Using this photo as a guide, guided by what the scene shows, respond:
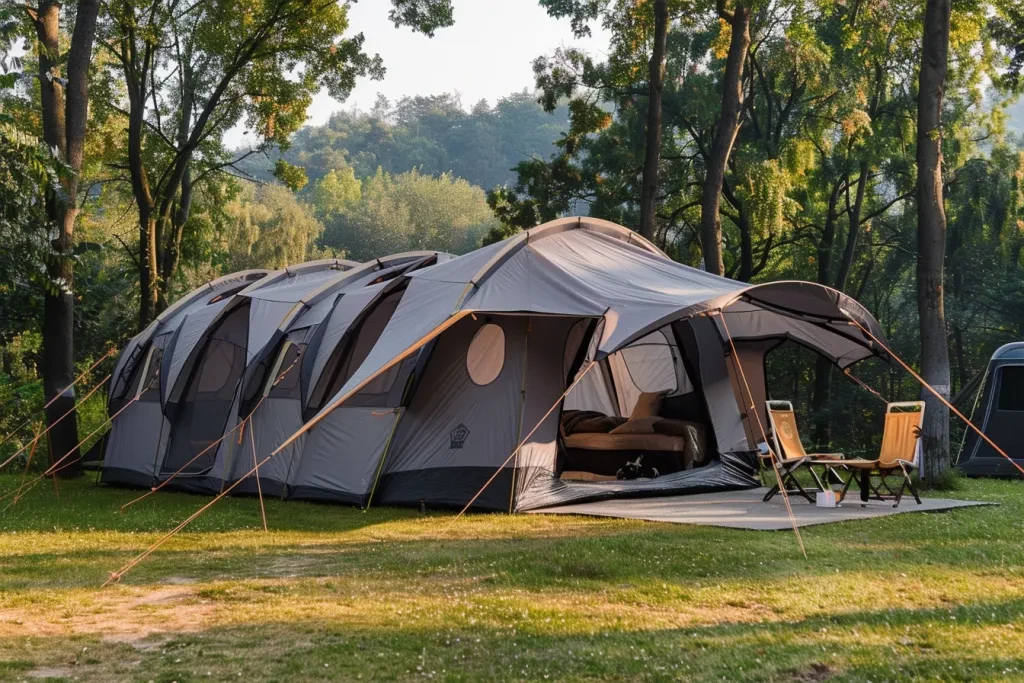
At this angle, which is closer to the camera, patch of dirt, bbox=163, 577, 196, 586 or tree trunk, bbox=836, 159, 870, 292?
patch of dirt, bbox=163, 577, 196, 586

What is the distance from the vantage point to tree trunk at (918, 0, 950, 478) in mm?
11984

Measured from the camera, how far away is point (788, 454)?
33.8 feet

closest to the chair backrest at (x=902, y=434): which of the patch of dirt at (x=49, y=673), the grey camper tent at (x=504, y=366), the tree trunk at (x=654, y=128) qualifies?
the grey camper tent at (x=504, y=366)

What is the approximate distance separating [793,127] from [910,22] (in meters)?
10.5

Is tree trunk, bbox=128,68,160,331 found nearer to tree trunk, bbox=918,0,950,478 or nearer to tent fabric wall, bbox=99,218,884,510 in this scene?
tent fabric wall, bbox=99,218,884,510

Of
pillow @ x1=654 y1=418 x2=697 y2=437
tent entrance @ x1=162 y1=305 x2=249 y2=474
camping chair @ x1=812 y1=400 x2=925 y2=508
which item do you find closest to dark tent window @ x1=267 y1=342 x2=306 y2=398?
tent entrance @ x1=162 y1=305 x2=249 y2=474

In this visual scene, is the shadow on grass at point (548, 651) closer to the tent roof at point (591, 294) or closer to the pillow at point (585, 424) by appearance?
the tent roof at point (591, 294)

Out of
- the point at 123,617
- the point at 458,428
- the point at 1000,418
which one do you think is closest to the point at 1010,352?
the point at 1000,418

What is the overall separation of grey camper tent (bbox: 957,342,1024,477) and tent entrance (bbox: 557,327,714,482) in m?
4.76

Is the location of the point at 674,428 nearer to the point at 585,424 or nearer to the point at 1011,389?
the point at 585,424

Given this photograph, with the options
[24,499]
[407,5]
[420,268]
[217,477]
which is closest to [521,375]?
[420,268]

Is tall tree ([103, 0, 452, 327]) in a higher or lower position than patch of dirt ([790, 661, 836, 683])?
higher

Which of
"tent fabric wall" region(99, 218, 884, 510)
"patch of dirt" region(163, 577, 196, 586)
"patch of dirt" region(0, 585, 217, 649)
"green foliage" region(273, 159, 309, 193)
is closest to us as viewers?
"patch of dirt" region(0, 585, 217, 649)

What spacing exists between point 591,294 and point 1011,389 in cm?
790
